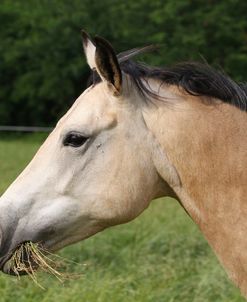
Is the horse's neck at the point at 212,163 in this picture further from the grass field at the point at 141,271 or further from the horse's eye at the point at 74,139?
the grass field at the point at 141,271

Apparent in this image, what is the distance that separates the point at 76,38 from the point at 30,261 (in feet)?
99.5

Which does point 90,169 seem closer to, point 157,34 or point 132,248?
point 132,248

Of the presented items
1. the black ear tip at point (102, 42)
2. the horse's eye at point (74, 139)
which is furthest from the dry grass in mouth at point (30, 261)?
the black ear tip at point (102, 42)

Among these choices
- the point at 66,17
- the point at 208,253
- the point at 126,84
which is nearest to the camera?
the point at 126,84

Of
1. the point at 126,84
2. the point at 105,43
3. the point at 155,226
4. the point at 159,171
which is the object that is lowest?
the point at 155,226

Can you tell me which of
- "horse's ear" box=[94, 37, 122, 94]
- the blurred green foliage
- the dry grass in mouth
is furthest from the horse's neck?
the blurred green foliage

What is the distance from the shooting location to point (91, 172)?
Result: 2.83 meters

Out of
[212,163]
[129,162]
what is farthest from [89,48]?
[212,163]

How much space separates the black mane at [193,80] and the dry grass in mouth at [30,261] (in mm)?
699

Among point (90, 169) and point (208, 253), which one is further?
point (208, 253)

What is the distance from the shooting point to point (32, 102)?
32.9 meters

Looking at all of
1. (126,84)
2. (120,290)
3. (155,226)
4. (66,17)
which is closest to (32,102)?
(66,17)

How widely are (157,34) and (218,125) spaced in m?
26.3

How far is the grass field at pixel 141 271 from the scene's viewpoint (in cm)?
489
